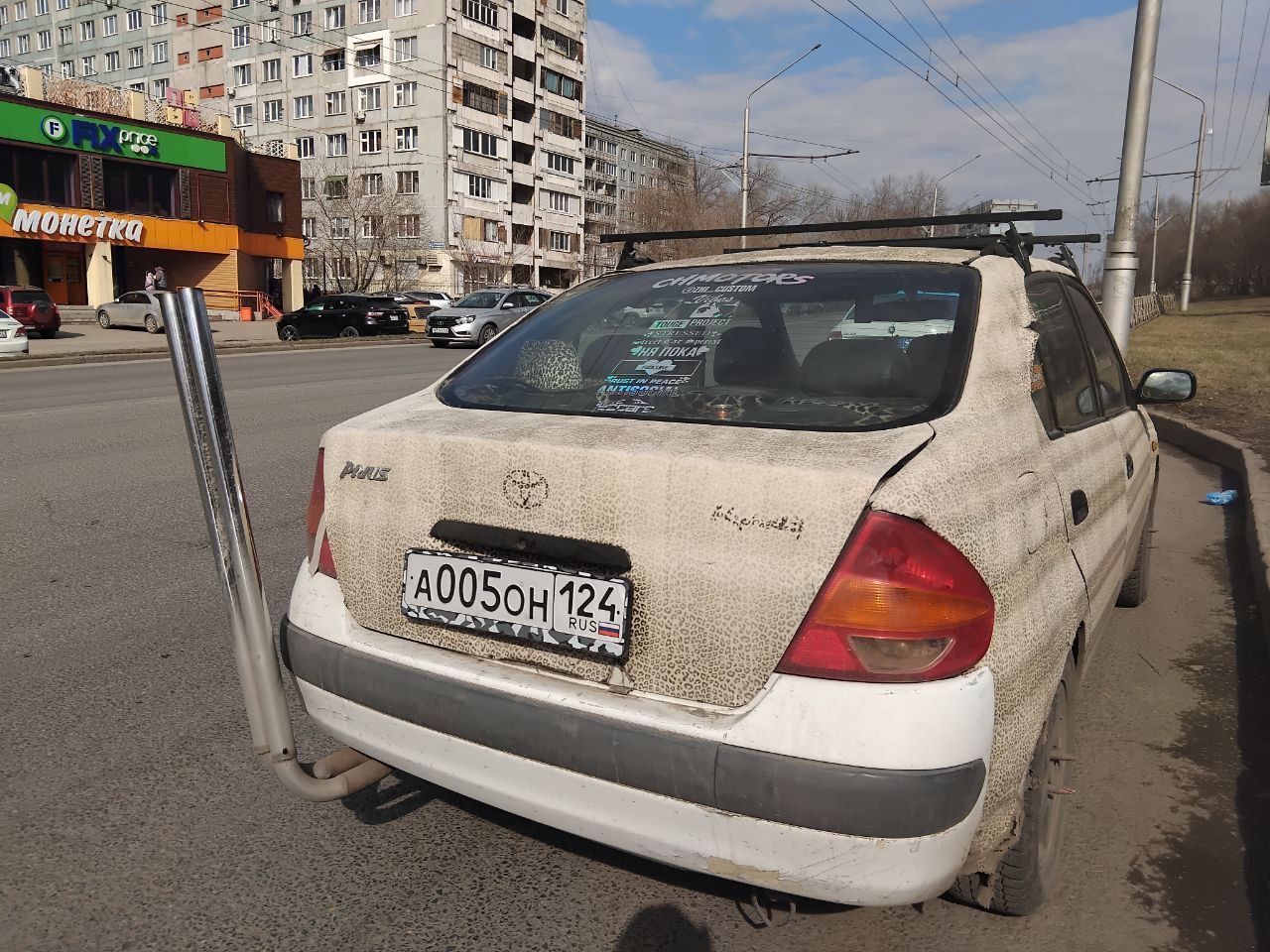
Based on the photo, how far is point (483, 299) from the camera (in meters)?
29.0

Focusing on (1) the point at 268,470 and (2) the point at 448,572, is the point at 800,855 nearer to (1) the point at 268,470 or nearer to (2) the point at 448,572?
(2) the point at 448,572

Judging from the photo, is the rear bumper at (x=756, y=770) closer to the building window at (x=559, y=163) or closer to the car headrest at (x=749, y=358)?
the car headrest at (x=749, y=358)

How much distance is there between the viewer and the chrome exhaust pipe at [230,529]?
2.01 m

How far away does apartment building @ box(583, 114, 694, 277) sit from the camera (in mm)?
79875

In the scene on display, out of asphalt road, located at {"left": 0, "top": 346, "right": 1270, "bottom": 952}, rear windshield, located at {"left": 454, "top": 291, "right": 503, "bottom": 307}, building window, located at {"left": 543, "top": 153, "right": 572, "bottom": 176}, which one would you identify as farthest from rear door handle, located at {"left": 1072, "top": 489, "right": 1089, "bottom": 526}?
building window, located at {"left": 543, "top": 153, "right": 572, "bottom": 176}

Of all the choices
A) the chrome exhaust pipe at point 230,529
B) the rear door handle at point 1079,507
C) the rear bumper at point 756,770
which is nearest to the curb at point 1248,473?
the rear door handle at point 1079,507

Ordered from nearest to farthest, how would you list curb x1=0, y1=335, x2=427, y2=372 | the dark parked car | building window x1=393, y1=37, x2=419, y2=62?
curb x1=0, y1=335, x2=427, y2=372
the dark parked car
building window x1=393, y1=37, x2=419, y2=62

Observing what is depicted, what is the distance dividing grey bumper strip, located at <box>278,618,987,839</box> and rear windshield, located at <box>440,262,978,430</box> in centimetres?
69

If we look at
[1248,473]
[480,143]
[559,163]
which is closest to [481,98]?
[480,143]

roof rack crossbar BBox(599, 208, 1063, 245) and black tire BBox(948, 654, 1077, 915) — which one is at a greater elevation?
roof rack crossbar BBox(599, 208, 1063, 245)

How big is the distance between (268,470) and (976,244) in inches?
233

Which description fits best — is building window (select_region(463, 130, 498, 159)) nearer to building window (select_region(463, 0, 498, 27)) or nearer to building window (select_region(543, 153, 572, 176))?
building window (select_region(543, 153, 572, 176))

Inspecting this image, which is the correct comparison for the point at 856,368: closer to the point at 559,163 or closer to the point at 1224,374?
the point at 1224,374

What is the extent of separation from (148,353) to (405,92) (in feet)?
150
